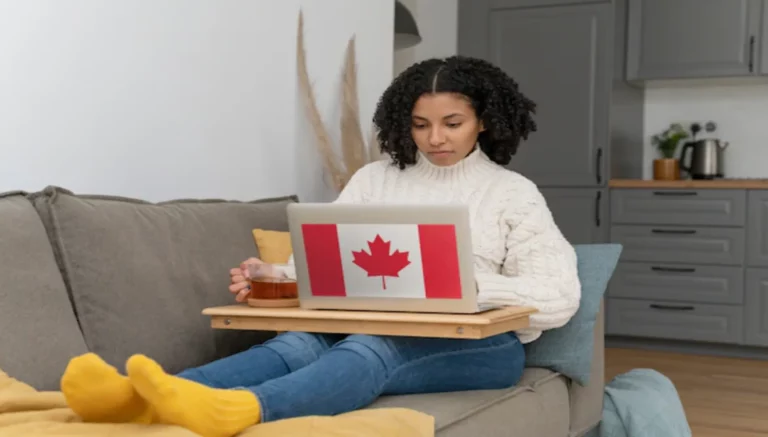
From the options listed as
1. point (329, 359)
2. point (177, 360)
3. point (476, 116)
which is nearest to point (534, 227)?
point (476, 116)

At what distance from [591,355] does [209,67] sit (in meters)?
1.27

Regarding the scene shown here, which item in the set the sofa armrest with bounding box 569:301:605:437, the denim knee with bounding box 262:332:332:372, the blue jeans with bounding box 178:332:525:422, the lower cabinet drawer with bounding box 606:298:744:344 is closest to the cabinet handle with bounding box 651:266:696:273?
the lower cabinet drawer with bounding box 606:298:744:344

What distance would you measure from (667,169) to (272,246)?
3.43 metres

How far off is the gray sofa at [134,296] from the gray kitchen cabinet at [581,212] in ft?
9.46

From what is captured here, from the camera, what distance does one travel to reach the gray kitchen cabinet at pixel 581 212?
4918mm

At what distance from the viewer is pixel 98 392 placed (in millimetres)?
1209

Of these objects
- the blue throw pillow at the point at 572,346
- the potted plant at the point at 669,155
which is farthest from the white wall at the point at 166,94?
the potted plant at the point at 669,155

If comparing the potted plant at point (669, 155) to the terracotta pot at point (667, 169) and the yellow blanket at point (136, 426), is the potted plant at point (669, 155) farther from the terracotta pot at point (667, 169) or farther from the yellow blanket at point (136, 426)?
the yellow blanket at point (136, 426)

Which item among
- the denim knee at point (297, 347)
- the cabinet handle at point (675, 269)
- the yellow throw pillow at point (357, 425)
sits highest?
the denim knee at point (297, 347)

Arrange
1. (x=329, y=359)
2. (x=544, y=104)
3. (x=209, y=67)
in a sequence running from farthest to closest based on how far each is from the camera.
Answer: (x=544, y=104)
(x=209, y=67)
(x=329, y=359)

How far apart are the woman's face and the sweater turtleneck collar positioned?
0.02 meters

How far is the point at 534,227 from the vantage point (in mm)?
1958

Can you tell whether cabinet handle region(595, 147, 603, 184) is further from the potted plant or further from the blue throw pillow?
the blue throw pillow

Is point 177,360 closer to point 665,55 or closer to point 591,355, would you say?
point 591,355
